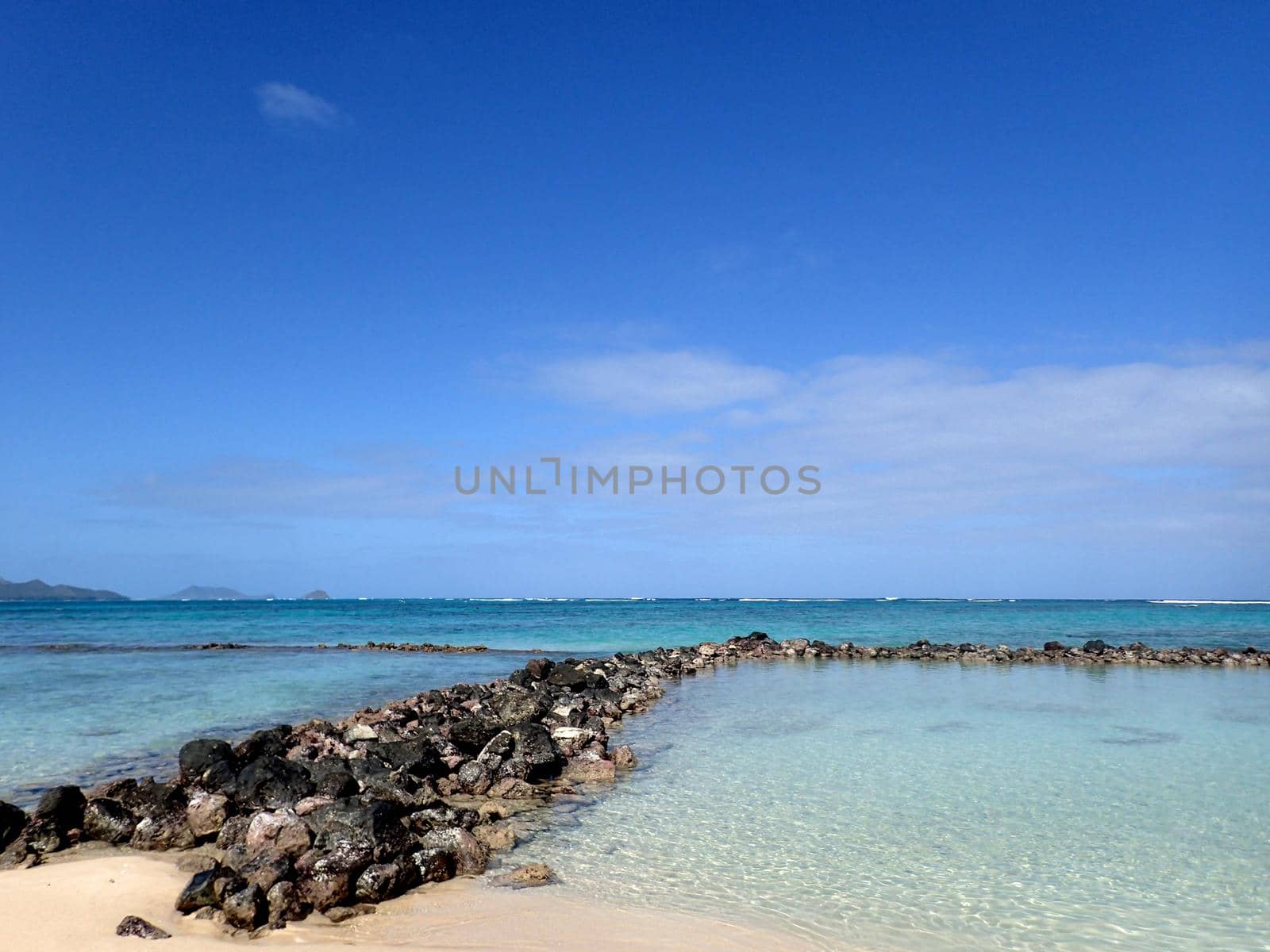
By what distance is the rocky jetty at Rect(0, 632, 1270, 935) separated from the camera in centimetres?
705

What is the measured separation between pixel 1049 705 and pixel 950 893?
1339cm

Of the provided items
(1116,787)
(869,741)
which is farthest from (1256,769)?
(869,741)

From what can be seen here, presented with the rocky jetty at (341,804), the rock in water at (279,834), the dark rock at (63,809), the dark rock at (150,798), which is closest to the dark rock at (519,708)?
the rocky jetty at (341,804)

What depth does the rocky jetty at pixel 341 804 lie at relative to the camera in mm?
7047

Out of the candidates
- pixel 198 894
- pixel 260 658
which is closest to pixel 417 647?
pixel 260 658

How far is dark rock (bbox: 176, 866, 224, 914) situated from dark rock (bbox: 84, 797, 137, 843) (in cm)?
234

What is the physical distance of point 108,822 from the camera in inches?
349

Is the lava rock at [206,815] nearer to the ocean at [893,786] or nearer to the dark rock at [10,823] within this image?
the dark rock at [10,823]

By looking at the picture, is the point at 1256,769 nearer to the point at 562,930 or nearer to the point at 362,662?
the point at 562,930

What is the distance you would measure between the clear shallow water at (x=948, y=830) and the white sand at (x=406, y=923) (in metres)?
0.42

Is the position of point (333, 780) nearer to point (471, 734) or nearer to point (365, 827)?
point (365, 827)

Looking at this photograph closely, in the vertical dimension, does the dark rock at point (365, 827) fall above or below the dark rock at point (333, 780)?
above

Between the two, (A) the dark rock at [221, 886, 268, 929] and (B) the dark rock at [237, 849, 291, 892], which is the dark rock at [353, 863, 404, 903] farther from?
(A) the dark rock at [221, 886, 268, 929]

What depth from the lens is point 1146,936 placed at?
6.25 meters
